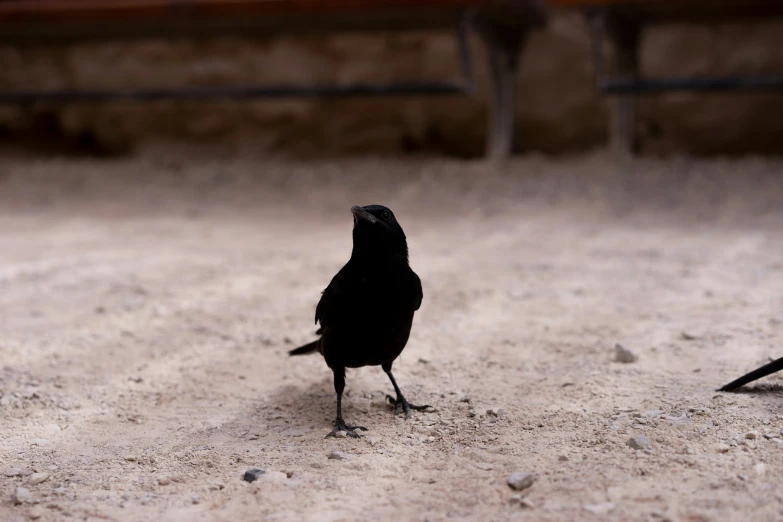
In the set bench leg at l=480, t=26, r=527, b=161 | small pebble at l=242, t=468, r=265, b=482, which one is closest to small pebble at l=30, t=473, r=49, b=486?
small pebble at l=242, t=468, r=265, b=482

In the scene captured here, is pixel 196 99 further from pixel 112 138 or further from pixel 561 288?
pixel 561 288

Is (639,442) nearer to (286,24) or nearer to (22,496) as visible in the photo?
(22,496)

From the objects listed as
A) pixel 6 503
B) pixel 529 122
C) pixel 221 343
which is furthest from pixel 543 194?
pixel 6 503

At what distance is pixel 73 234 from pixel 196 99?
2393mm

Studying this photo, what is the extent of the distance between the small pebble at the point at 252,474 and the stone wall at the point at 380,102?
5.01 meters

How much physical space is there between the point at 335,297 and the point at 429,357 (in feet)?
2.28

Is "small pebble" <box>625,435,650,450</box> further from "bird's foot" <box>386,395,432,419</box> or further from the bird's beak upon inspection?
the bird's beak

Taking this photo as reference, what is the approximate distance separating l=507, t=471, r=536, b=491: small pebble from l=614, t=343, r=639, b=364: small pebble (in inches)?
38.1

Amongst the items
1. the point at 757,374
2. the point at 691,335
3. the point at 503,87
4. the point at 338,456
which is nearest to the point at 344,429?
the point at 338,456

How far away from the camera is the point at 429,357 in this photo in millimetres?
2990

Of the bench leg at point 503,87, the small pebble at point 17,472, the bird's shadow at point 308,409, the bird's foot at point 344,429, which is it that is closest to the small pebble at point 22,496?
the small pebble at point 17,472

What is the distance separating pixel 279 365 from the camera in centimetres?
297

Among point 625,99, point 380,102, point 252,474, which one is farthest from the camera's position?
point 380,102

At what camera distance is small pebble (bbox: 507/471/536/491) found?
1.89m
